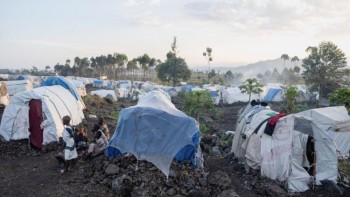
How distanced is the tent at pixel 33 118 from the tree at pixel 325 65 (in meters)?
22.0

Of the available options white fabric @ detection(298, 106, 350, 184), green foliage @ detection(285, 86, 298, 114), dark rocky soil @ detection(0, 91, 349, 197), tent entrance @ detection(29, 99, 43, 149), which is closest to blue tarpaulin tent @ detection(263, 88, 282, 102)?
green foliage @ detection(285, 86, 298, 114)

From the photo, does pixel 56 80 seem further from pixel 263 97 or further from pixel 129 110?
pixel 263 97

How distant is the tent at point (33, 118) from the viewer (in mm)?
12203

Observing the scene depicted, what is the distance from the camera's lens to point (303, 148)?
9.41 meters

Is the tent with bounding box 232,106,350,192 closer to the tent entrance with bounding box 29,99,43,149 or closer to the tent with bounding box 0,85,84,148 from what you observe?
the tent with bounding box 0,85,84,148

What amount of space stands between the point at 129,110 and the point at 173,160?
187 cm

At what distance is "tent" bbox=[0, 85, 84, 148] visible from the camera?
12203 millimetres

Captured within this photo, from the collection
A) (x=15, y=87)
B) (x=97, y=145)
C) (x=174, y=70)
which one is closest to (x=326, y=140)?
(x=97, y=145)

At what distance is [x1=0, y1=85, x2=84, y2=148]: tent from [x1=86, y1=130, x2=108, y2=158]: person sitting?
2794mm

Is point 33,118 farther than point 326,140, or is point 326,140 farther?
point 33,118

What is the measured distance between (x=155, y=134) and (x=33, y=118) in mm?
6100

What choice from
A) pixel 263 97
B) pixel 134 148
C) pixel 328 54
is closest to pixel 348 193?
pixel 134 148

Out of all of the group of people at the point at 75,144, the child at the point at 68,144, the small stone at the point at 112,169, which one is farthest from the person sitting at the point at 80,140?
the small stone at the point at 112,169

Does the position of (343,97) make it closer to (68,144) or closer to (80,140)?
(68,144)
